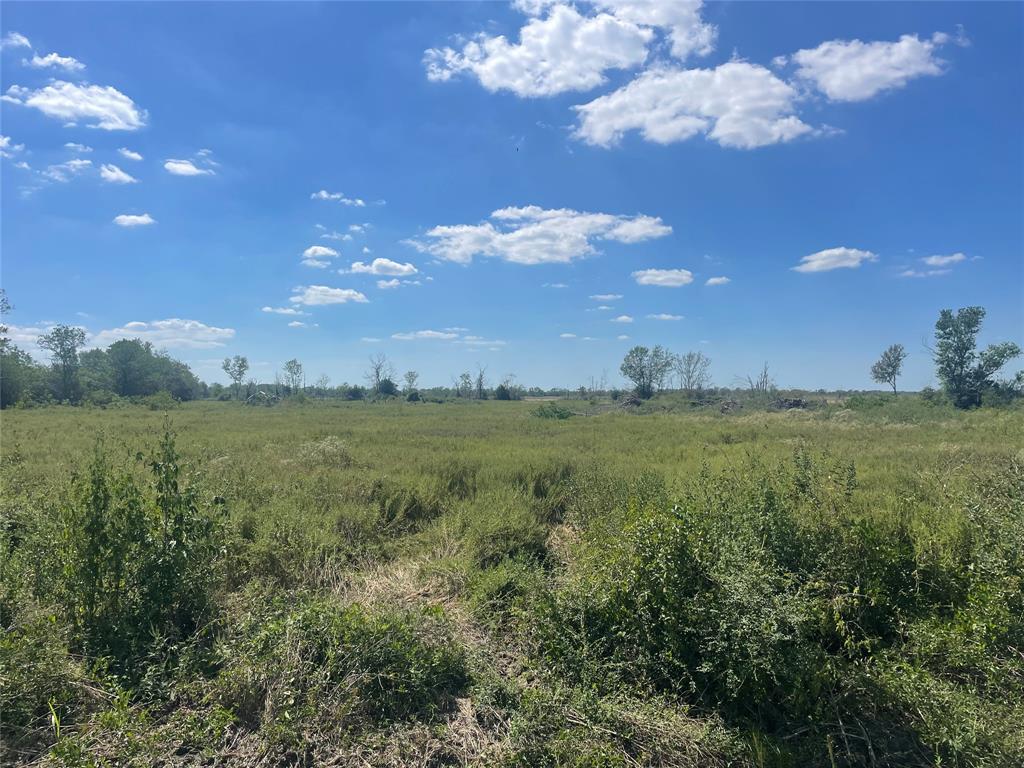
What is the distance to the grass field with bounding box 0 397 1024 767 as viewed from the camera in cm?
327

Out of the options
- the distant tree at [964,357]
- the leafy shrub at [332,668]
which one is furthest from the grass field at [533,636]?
the distant tree at [964,357]

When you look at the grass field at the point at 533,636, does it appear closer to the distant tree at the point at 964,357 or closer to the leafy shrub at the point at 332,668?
the leafy shrub at the point at 332,668

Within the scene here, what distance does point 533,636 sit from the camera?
4414 mm

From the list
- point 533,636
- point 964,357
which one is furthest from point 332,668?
point 964,357

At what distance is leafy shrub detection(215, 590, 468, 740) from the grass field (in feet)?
0.05

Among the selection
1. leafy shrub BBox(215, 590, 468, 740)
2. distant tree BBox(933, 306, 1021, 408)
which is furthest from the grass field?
distant tree BBox(933, 306, 1021, 408)

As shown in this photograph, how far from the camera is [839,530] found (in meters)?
4.73

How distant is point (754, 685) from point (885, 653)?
4.01 feet

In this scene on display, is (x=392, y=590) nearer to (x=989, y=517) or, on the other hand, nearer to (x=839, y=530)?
(x=839, y=530)

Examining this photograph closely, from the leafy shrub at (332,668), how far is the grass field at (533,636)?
0.7 inches

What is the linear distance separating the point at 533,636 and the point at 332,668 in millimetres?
1645

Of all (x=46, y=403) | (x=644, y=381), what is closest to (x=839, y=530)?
(x=46, y=403)

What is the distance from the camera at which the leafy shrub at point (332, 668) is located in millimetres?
3387

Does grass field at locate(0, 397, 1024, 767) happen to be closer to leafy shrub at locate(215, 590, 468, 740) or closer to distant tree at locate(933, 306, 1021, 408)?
leafy shrub at locate(215, 590, 468, 740)
